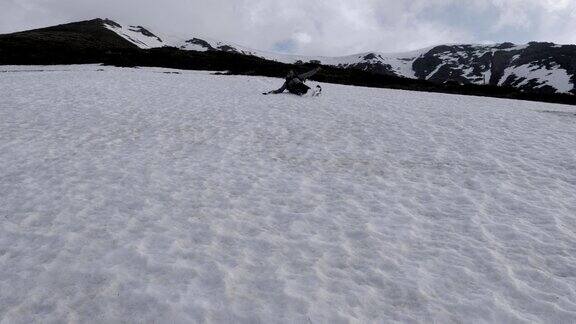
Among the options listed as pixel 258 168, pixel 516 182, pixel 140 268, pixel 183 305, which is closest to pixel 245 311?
pixel 183 305

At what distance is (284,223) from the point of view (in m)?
7.66

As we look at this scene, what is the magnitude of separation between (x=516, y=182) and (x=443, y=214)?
10.5 ft

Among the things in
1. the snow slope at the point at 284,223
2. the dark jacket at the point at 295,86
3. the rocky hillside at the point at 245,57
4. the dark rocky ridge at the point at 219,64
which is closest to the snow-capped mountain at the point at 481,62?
the rocky hillside at the point at 245,57

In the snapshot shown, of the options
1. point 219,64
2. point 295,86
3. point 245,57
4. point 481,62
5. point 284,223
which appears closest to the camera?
point 284,223

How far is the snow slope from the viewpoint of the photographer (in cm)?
523

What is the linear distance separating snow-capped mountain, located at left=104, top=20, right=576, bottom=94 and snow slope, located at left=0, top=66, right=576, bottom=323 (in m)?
85.3

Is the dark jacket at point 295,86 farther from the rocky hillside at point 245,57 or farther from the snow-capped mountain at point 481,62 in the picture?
the snow-capped mountain at point 481,62

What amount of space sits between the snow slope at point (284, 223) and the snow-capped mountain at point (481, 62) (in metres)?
85.3

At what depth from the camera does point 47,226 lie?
24.1 ft

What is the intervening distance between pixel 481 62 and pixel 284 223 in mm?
186464

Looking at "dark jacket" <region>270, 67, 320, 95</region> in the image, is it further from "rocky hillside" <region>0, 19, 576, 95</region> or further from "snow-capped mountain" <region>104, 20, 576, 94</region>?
"snow-capped mountain" <region>104, 20, 576, 94</region>

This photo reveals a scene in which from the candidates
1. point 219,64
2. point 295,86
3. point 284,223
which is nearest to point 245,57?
point 219,64

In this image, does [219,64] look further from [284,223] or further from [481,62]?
[481,62]

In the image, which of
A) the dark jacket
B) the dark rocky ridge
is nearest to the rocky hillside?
the dark rocky ridge
